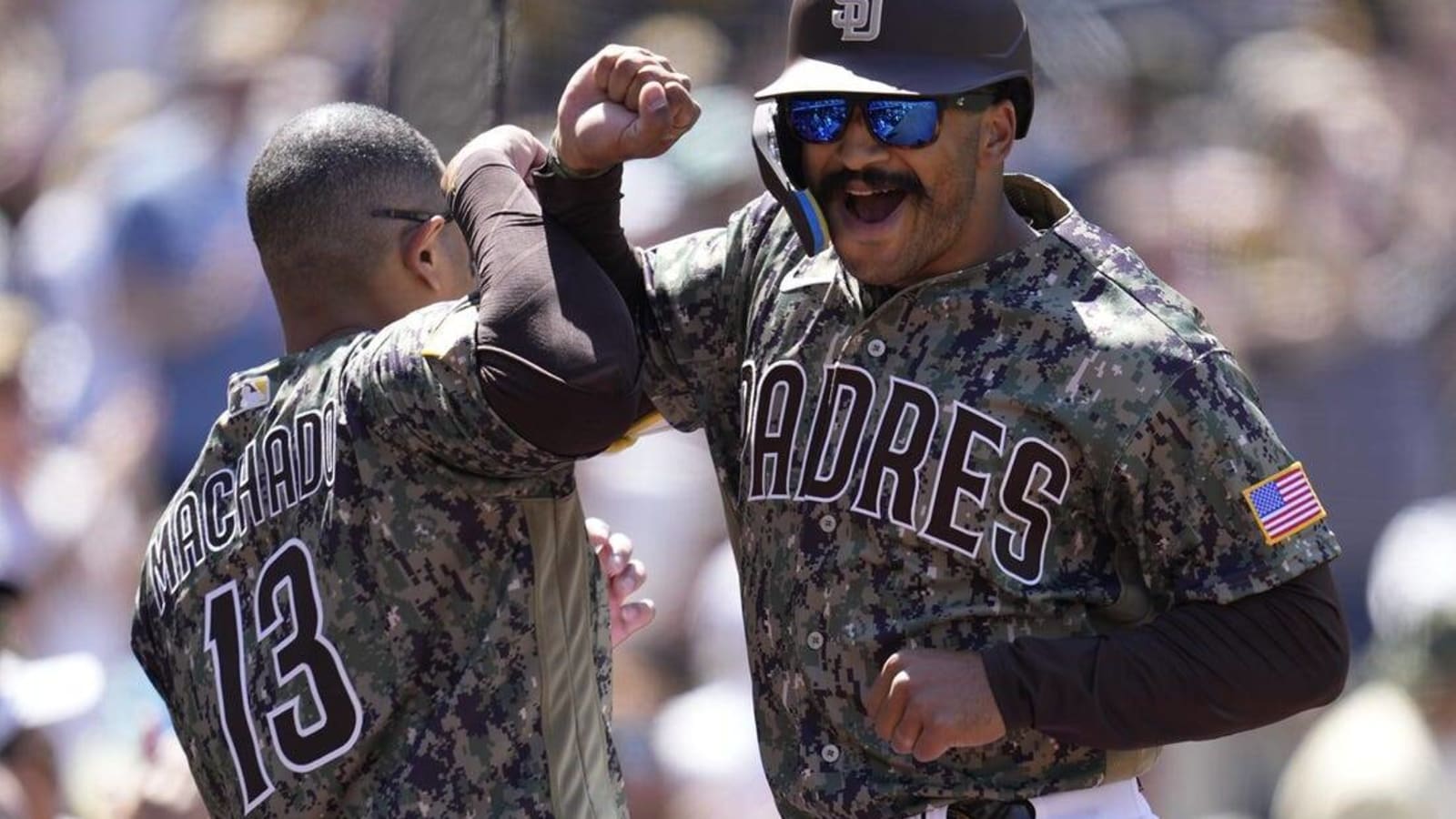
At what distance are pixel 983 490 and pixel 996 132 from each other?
0.48 m

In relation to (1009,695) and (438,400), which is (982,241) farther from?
(438,400)

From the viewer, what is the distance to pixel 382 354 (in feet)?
9.13

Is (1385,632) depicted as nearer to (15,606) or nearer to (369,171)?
(369,171)

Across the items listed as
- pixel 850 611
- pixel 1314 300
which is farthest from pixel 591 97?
pixel 1314 300

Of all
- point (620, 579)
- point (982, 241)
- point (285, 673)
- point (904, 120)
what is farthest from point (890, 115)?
point (285, 673)

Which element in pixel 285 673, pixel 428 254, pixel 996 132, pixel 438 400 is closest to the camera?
pixel 438 400

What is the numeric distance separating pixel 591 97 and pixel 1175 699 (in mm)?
1097

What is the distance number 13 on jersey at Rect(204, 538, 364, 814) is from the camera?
289cm

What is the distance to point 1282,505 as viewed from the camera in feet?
8.52

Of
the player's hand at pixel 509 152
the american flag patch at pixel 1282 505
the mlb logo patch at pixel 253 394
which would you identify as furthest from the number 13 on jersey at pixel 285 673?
the american flag patch at pixel 1282 505

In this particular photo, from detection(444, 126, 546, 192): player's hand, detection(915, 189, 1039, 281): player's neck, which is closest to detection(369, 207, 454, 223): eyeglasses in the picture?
detection(444, 126, 546, 192): player's hand

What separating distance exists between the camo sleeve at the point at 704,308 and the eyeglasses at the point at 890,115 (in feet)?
0.98

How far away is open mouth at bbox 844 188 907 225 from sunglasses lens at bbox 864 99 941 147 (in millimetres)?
68

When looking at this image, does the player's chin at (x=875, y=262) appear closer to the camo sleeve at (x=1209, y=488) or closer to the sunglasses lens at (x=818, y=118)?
the sunglasses lens at (x=818, y=118)
